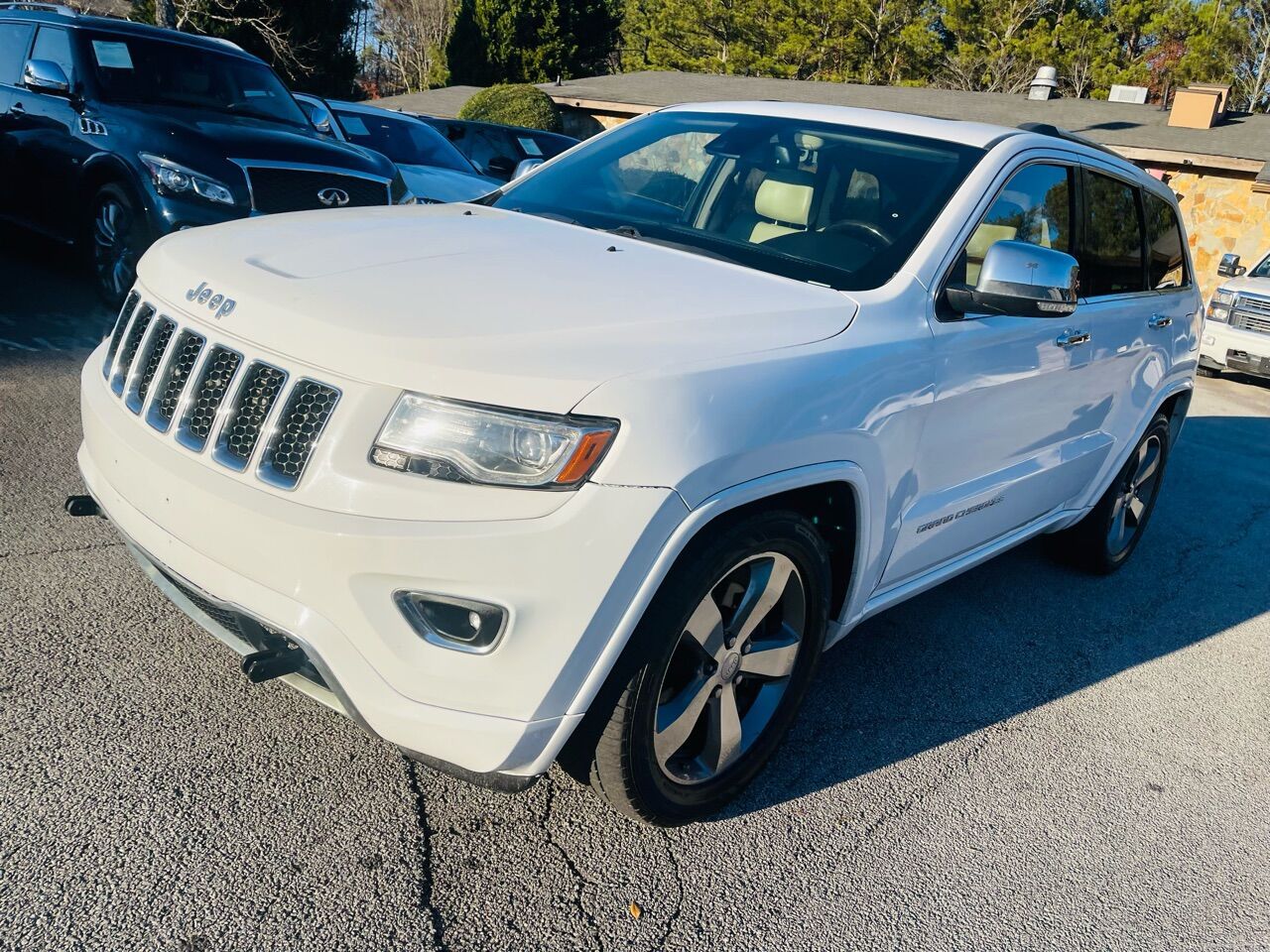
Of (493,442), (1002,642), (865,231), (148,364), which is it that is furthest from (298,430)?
(1002,642)

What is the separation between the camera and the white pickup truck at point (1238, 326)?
1195 cm

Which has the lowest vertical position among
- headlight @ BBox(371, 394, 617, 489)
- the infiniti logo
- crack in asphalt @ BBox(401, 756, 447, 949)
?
crack in asphalt @ BBox(401, 756, 447, 949)

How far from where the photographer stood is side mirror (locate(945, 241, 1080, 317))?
3111mm

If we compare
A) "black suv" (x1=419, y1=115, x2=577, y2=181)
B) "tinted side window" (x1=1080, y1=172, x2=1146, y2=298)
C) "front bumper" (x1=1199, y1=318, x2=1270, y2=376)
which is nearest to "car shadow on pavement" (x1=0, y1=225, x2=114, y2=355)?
"tinted side window" (x1=1080, y1=172, x2=1146, y2=298)

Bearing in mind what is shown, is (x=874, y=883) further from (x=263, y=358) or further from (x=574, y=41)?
(x=574, y=41)

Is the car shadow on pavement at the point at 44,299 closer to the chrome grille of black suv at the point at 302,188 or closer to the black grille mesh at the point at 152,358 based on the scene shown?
the chrome grille of black suv at the point at 302,188

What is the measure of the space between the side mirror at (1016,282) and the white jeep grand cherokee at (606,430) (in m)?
0.01

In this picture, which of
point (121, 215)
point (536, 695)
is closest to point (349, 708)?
point (536, 695)

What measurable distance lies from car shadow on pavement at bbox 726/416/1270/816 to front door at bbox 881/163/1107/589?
53cm

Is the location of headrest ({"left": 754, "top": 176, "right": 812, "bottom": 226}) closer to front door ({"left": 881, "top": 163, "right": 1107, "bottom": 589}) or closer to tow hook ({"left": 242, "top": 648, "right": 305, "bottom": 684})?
front door ({"left": 881, "top": 163, "right": 1107, "bottom": 589})

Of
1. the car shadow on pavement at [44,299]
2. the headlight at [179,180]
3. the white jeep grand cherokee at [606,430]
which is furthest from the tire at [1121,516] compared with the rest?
the car shadow on pavement at [44,299]

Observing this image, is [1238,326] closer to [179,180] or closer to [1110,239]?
[1110,239]

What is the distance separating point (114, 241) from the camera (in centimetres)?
650

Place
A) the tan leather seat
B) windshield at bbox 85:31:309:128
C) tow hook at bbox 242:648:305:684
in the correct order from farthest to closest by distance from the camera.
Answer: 1. windshield at bbox 85:31:309:128
2. the tan leather seat
3. tow hook at bbox 242:648:305:684
